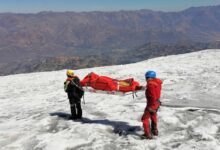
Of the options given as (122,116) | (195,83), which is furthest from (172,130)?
(195,83)

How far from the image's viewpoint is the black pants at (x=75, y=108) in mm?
→ 13992

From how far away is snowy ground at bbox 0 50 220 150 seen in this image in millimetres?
11141

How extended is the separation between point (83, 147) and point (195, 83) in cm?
1194

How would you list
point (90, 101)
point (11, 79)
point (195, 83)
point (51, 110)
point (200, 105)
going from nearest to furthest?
point (200, 105)
point (51, 110)
point (90, 101)
point (195, 83)
point (11, 79)

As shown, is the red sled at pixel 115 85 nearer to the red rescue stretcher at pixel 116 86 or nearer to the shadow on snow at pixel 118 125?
the red rescue stretcher at pixel 116 86

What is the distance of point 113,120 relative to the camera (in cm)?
1365

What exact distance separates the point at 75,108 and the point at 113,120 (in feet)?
5.98

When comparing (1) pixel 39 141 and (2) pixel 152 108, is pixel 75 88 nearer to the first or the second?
(1) pixel 39 141

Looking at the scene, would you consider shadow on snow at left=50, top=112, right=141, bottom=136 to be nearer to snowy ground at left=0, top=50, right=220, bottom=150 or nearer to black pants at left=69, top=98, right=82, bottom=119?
snowy ground at left=0, top=50, right=220, bottom=150

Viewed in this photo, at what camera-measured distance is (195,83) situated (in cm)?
2100

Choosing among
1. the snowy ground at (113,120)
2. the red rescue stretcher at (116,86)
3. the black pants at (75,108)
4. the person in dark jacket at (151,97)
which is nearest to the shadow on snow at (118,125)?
the snowy ground at (113,120)

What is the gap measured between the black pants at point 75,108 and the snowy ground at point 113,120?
373 mm

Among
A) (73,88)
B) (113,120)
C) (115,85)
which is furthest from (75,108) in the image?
(115,85)

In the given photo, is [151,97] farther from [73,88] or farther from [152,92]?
[73,88]
